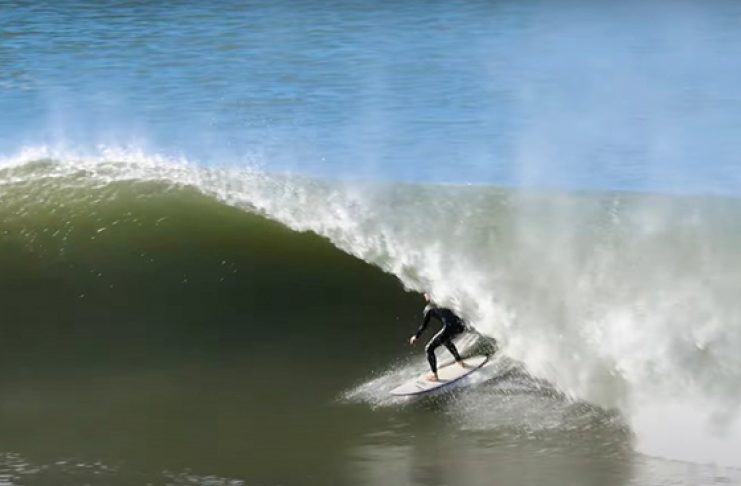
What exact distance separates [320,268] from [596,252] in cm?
245

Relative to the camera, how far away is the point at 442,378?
11.7 metres

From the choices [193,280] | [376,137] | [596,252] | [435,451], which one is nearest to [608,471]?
[435,451]

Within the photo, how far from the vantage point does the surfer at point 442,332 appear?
11.7m

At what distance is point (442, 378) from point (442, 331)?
356 mm

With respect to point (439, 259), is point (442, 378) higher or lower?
lower

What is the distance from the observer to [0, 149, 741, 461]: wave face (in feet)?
38.3

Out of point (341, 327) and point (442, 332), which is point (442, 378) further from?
point (341, 327)

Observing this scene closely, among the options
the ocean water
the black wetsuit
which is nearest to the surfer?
the black wetsuit

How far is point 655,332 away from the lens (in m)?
11.9

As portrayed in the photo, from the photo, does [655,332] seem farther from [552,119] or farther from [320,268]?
[552,119]

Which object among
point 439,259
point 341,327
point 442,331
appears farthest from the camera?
point 439,259

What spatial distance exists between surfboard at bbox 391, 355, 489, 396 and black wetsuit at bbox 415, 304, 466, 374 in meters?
0.09

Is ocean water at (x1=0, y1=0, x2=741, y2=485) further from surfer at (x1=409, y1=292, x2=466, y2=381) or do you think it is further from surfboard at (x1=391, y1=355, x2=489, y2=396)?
surfer at (x1=409, y1=292, x2=466, y2=381)

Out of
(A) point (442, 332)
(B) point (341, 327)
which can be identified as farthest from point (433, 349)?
(B) point (341, 327)
